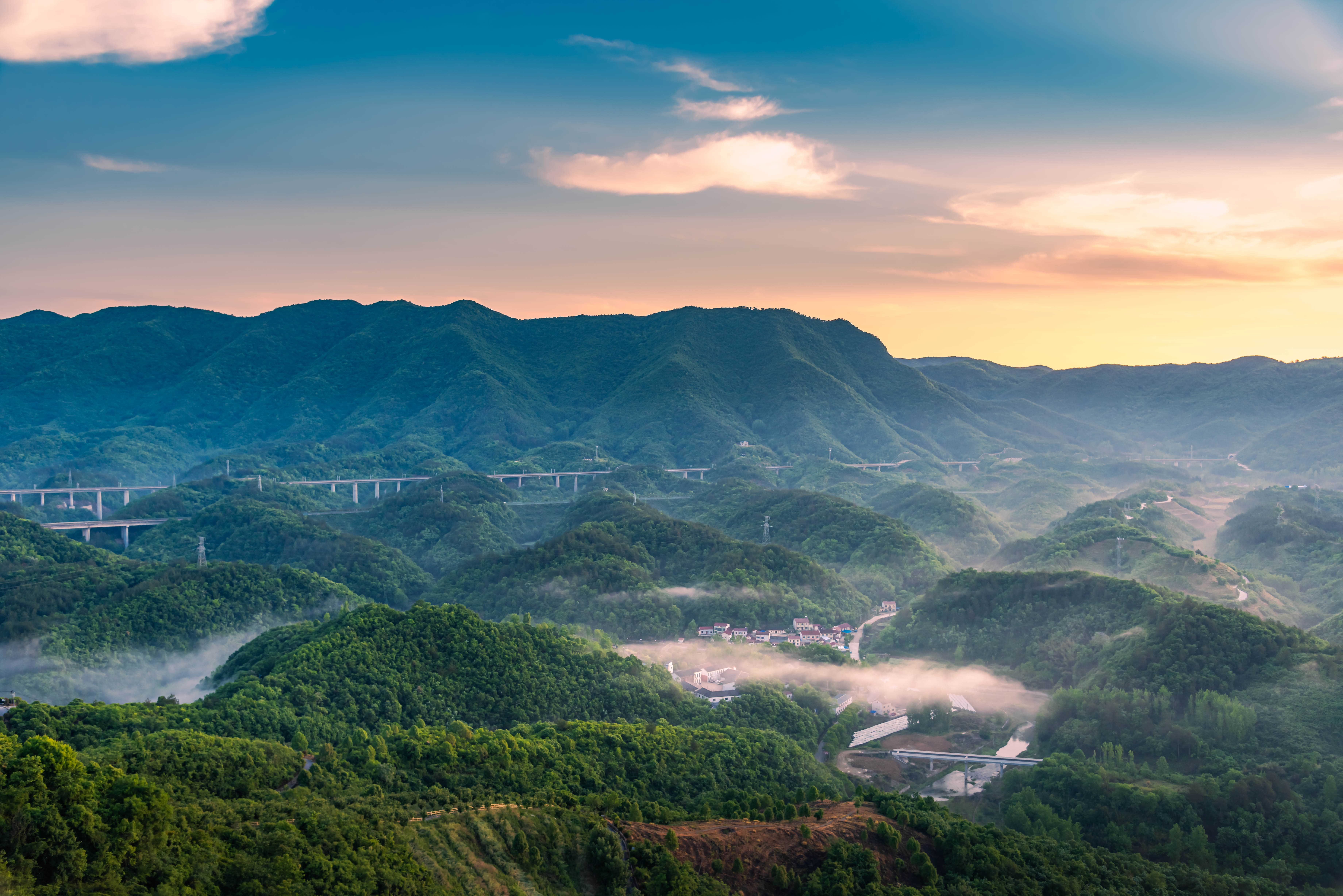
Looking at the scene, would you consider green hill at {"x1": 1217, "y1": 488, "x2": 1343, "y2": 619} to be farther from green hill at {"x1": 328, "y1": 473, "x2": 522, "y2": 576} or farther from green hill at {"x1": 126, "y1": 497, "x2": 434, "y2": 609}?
green hill at {"x1": 126, "y1": 497, "x2": 434, "y2": 609}

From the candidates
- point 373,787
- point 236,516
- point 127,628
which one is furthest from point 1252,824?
point 236,516

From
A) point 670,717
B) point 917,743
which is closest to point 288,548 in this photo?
point 670,717

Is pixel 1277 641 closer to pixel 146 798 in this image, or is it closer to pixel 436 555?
pixel 146 798

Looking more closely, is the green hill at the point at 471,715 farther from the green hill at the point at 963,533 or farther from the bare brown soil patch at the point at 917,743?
the green hill at the point at 963,533

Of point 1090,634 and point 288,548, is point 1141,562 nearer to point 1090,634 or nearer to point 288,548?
point 1090,634

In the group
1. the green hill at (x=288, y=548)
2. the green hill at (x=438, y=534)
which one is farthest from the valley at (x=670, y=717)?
the green hill at (x=438, y=534)

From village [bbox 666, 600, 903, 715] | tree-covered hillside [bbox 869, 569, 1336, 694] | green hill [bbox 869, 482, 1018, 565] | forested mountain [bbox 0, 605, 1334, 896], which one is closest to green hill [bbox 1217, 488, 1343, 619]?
green hill [bbox 869, 482, 1018, 565]
